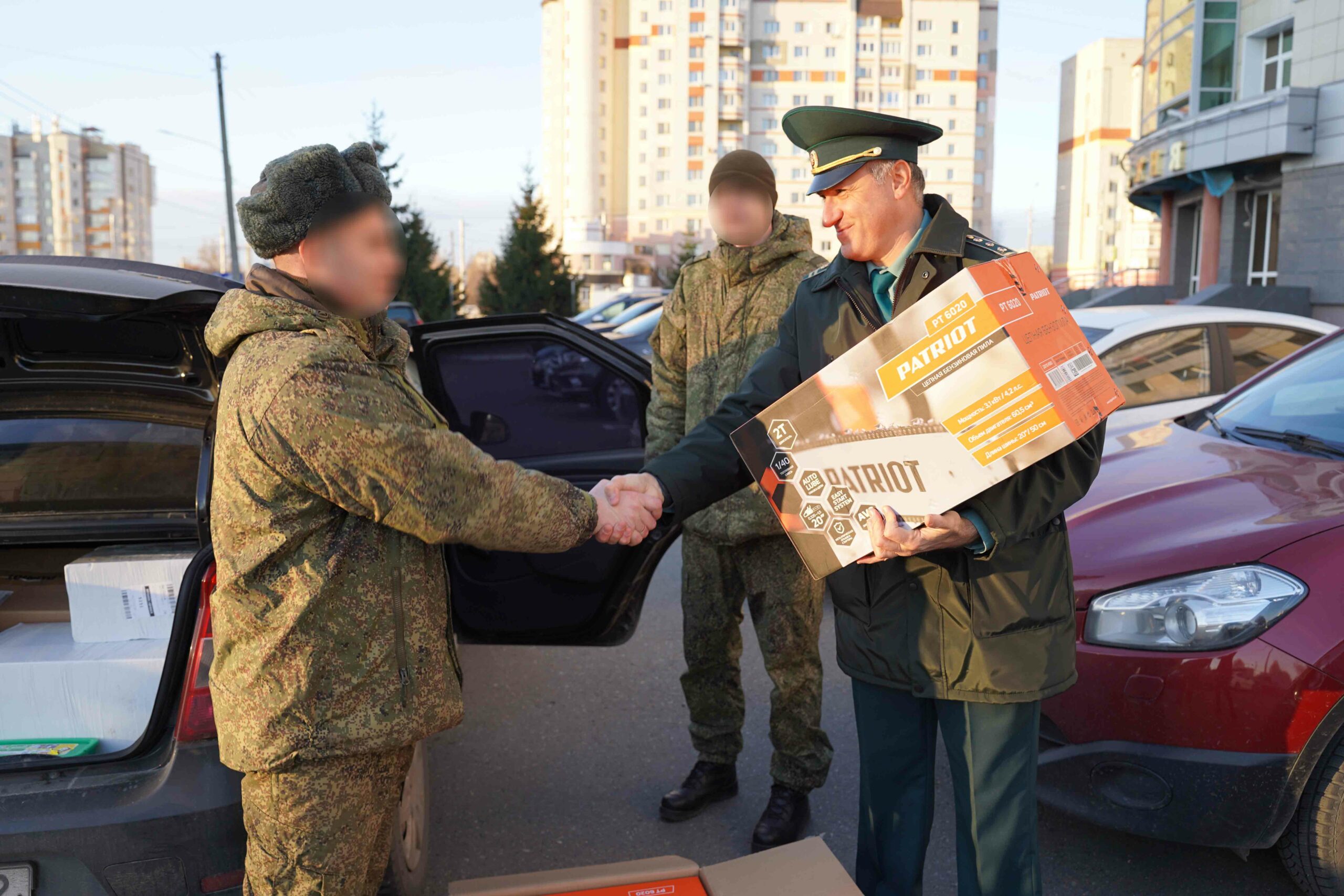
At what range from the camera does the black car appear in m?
2.12

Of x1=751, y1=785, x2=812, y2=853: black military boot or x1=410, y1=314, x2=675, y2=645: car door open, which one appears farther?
x1=410, y1=314, x2=675, y2=645: car door open

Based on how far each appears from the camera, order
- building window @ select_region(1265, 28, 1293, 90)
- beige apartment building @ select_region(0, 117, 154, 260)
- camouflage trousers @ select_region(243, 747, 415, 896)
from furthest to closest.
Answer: beige apartment building @ select_region(0, 117, 154, 260) → building window @ select_region(1265, 28, 1293, 90) → camouflage trousers @ select_region(243, 747, 415, 896)

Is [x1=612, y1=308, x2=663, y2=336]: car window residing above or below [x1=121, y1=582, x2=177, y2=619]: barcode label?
above

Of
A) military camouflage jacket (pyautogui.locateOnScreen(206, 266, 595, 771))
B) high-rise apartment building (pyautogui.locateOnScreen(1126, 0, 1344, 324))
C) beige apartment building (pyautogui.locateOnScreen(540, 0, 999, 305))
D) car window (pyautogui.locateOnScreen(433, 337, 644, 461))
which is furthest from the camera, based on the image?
beige apartment building (pyautogui.locateOnScreen(540, 0, 999, 305))

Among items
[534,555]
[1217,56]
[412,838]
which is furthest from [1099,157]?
[412,838]

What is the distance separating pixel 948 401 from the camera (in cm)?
193

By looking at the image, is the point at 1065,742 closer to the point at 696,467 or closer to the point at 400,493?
the point at 696,467

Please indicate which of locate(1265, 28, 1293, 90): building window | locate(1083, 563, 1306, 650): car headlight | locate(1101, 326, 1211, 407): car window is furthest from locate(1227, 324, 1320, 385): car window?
locate(1265, 28, 1293, 90): building window

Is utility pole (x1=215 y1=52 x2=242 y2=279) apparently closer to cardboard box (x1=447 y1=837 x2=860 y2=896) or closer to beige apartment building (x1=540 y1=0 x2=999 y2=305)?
cardboard box (x1=447 y1=837 x2=860 y2=896)

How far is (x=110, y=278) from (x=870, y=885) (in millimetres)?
2238

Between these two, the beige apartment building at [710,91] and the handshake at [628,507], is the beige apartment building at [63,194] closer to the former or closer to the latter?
the beige apartment building at [710,91]

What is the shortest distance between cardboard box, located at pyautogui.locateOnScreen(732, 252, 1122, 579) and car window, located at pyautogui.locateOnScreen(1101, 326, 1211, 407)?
4.35 meters

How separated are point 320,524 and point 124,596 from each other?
46.1 inches

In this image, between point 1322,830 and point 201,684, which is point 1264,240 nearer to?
point 1322,830
